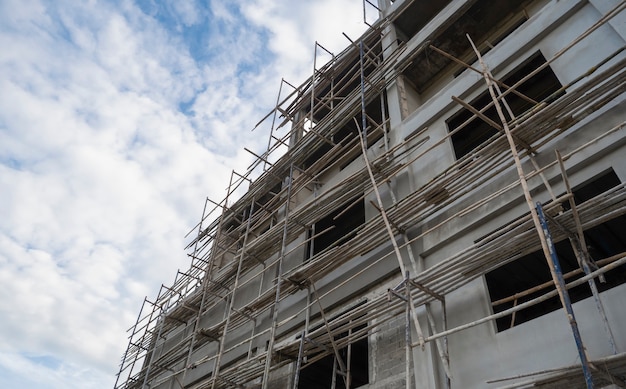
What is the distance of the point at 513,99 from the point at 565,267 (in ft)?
11.6

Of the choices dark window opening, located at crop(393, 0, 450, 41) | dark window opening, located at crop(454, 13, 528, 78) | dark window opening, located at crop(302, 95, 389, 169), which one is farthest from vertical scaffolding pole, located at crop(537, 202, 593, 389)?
dark window opening, located at crop(393, 0, 450, 41)

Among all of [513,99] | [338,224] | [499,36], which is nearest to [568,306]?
[513,99]

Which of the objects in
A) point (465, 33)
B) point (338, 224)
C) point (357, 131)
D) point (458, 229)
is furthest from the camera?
point (357, 131)

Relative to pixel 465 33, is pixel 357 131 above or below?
below

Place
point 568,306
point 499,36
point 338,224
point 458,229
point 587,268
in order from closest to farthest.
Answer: point 568,306
point 587,268
point 458,229
point 499,36
point 338,224

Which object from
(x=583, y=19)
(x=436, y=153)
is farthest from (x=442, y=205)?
(x=583, y=19)

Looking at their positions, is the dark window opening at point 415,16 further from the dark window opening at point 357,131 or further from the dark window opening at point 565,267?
the dark window opening at point 565,267

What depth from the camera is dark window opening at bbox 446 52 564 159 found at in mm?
8531

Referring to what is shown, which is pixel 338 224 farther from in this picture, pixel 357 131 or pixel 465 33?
pixel 465 33

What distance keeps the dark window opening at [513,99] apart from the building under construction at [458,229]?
0.13ft

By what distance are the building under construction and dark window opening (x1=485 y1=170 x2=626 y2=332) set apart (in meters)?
0.04

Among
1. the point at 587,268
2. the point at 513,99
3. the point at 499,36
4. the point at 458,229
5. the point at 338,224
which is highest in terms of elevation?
the point at 499,36

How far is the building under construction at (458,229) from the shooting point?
5078 mm

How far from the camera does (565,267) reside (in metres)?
8.35
